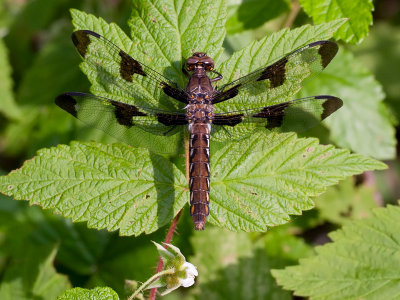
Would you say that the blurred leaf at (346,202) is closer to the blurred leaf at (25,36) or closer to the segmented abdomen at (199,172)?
the segmented abdomen at (199,172)

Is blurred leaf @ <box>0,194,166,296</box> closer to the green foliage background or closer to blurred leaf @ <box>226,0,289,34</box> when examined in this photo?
the green foliage background

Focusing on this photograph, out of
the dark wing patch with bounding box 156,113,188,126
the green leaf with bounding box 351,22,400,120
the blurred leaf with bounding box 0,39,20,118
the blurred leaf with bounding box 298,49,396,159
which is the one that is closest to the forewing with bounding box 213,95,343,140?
the dark wing patch with bounding box 156,113,188,126

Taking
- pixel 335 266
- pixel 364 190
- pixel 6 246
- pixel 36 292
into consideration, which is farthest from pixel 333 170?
pixel 6 246

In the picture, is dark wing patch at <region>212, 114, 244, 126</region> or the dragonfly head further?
dark wing patch at <region>212, 114, 244, 126</region>

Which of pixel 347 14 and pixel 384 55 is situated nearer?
pixel 347 14

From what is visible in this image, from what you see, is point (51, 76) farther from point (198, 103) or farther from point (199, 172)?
point (199, 172)

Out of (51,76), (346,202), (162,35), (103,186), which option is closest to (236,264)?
(346,202)
